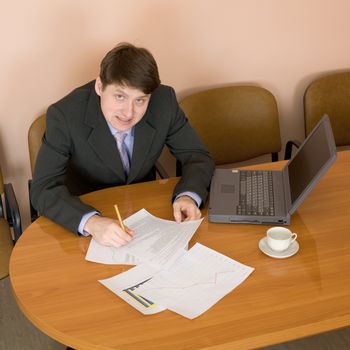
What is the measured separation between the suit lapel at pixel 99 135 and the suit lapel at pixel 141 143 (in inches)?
3.2

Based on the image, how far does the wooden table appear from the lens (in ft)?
4.57

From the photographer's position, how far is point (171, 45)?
2725 millimetres

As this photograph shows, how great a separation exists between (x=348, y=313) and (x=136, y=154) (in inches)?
41.5

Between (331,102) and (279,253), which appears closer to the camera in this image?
(279,253)

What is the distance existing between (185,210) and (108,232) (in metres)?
0.31

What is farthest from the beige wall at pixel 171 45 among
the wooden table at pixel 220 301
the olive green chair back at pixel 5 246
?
the wooden table at pixel 220 301

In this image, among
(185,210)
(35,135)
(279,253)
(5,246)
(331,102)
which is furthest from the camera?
(331,102)

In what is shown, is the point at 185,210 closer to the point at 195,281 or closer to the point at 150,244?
the point at 150,244

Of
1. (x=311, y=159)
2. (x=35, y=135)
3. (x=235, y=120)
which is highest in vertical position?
(x=311, y=159)

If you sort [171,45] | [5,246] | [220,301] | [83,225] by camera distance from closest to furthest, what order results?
1. [220,301]
2. [83,225]
3. [5,246]
4. [171,45]

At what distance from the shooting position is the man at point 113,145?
6.00ft

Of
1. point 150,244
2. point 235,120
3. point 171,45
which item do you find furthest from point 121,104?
point 235,120

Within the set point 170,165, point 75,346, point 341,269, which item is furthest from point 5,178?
point 341,269

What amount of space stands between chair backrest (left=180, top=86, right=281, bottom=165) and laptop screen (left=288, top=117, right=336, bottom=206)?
807 mm
